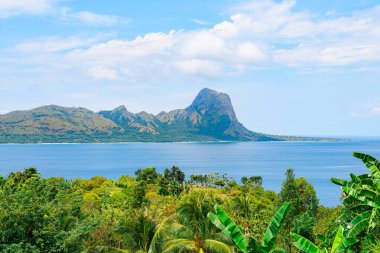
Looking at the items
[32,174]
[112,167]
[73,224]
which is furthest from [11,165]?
[73,224]

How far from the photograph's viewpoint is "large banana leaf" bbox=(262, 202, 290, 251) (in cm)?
1446

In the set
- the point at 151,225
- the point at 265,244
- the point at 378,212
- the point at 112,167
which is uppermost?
the point at 378,212

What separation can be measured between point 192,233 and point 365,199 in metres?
9.90

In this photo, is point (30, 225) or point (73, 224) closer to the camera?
point (30, 225)

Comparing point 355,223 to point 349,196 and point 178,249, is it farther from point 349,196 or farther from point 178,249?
point 178,249

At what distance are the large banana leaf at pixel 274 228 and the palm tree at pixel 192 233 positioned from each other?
699 centimetres

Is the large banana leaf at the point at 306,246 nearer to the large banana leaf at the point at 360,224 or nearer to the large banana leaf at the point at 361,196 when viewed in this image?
the large banana leaf at the point at 360,224

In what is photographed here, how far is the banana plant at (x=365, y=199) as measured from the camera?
1616 cm

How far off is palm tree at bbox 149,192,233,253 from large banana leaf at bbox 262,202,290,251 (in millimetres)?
6987

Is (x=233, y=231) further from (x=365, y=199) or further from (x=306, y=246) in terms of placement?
(x=365, y=199)

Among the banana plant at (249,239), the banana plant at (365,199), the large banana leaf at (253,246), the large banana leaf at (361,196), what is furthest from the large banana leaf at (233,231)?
the large banana leaf at (361,196)

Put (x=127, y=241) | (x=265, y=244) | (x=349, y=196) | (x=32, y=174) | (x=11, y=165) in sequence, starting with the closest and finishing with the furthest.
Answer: (x=265, y=244) < (x=349, y=196) < (x=127, y=241) < (x=32, y=174) < (x=11, y=165)

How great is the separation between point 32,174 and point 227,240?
6757 centimetres

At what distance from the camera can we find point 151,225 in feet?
76.6
